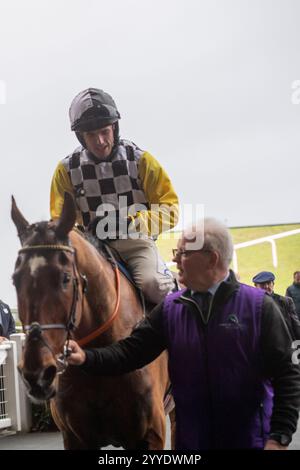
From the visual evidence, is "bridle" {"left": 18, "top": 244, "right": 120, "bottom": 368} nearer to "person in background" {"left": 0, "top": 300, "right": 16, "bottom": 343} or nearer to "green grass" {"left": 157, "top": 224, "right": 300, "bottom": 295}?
"person in background" {"left": 0, "top": 300, "right": 16, "bottom": 343}

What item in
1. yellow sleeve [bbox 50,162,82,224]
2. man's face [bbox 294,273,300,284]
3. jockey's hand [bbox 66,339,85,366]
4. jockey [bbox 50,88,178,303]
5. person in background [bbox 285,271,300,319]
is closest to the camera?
jockey's hand [bbox 66,339,85,366]

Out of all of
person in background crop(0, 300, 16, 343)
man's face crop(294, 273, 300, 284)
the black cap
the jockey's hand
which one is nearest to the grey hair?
the jockey's hand

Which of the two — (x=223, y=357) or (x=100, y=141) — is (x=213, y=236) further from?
(x=100, y=141)

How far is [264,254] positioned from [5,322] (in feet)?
17.8

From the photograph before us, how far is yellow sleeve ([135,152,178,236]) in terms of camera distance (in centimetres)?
326

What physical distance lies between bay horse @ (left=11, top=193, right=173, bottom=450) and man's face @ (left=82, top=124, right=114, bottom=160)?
0.55 metres

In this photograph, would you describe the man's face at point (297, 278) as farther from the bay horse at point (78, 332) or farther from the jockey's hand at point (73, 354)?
the jockey's hand at point (73, 354)

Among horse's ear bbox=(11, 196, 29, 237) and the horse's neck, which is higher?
horse's ear bbox=(11, 196, 29, 237)

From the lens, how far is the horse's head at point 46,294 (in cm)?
223

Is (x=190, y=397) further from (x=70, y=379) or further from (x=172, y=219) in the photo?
(x=172, y=219)

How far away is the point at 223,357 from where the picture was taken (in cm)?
230

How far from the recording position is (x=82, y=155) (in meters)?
3.40

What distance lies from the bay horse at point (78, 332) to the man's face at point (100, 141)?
1.80ft

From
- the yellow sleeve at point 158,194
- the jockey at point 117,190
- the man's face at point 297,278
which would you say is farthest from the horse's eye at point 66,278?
the man's face at point 297,278
